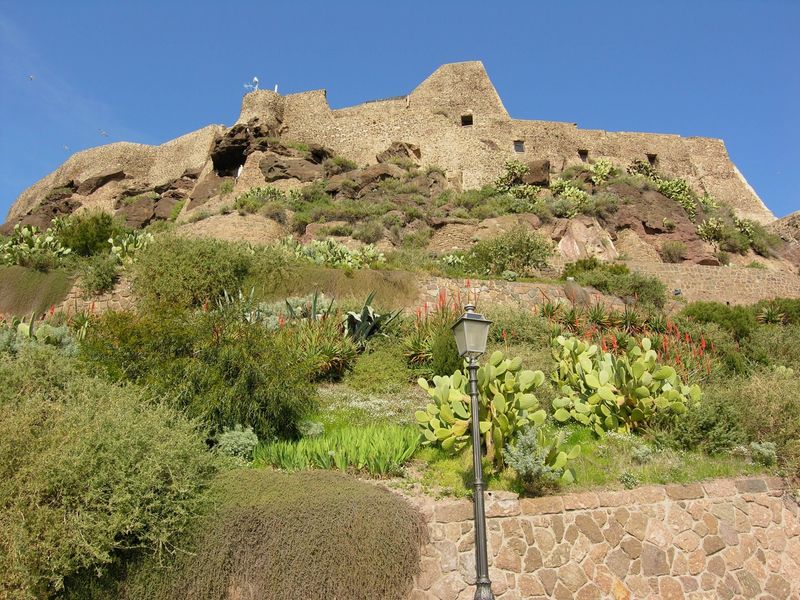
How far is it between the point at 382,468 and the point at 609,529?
9.45ft

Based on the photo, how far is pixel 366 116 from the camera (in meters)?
37.1

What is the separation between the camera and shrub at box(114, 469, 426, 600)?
7.11 metres

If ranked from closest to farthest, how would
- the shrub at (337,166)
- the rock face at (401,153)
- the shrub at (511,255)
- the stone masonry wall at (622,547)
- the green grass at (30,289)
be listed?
1. the stone masonry wall at (622,547)
2. the green grass at (30,289)
3. the shrub at (511,255)
4. the shrub at (337,166)
5. the rock face at (401,153)

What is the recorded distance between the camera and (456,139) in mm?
34719

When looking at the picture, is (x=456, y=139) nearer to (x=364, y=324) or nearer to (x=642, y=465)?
(x=364, y=324)

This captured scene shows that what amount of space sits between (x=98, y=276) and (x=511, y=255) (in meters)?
11.4

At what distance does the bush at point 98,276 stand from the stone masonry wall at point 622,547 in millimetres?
11782

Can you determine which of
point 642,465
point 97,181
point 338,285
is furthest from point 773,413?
point 97,181

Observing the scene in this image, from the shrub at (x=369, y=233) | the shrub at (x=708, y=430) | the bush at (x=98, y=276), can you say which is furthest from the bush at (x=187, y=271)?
the shrub at (x=708, y=430)

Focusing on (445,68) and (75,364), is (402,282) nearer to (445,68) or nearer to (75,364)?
(75,364)

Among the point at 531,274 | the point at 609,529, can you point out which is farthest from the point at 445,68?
the point at 609,529

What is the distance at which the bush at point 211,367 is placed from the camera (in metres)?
9.62

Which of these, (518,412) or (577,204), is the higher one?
(577,204)

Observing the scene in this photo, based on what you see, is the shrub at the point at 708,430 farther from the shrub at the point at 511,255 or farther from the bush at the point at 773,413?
the shrub at the point at 511,255
